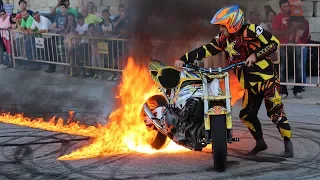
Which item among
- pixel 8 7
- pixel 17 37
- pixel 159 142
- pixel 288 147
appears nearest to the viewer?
pixel 288 147

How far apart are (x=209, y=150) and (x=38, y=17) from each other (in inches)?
325

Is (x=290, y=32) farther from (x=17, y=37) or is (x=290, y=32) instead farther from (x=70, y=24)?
(x=17, y=37)

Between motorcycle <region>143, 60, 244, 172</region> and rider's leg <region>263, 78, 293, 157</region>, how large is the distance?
477mm

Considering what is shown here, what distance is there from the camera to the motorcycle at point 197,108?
5120mm

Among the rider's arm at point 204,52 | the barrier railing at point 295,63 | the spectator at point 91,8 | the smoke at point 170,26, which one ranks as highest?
the spectator at point 91,8

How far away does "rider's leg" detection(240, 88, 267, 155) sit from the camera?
582 cm

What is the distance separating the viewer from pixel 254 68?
5.65m

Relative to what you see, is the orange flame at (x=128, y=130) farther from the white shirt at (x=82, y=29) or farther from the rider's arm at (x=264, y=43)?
the white shirt at (x=82, y=29)

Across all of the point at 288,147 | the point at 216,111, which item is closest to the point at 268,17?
the point at 288,147

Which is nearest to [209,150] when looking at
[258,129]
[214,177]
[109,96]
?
[258,129]

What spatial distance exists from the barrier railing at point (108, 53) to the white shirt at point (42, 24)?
0.64 feet

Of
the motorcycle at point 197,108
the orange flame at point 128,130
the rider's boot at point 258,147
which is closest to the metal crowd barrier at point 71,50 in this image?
the orange flame at point 128,130

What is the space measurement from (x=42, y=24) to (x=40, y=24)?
67 millimetres

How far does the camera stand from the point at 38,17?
1323cm
